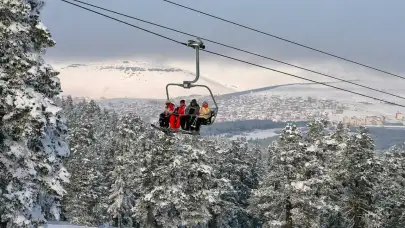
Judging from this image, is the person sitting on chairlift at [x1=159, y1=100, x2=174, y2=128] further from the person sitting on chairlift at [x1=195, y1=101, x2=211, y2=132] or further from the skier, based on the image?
the person sitting on chairlift at [x1=195, y1=101, x2=211, y2=132]

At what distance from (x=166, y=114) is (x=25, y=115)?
6354 millimetres

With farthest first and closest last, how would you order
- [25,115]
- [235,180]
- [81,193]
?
[235,180]
[81,193]
[25,115]

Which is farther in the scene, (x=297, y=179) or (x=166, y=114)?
(x=297, y=179)

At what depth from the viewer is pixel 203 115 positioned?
23078 millimetres

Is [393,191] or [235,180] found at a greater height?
[393,191]

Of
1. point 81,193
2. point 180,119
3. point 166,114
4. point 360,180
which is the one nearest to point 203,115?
point 180,119

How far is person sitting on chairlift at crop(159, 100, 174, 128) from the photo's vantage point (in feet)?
77.0

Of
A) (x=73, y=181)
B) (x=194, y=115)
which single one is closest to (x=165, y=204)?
(x=73, y=181)

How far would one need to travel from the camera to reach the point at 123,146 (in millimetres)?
67562

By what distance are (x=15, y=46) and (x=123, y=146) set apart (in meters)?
48.7

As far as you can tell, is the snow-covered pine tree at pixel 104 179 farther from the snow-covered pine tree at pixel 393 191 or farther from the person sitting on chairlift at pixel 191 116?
the person sitting on chairlift at pixel 191 116

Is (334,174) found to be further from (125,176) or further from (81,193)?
(81,193)

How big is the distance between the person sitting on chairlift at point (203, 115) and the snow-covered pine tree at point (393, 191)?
30.4m

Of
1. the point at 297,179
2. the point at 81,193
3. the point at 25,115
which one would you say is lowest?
the point at 81,193
